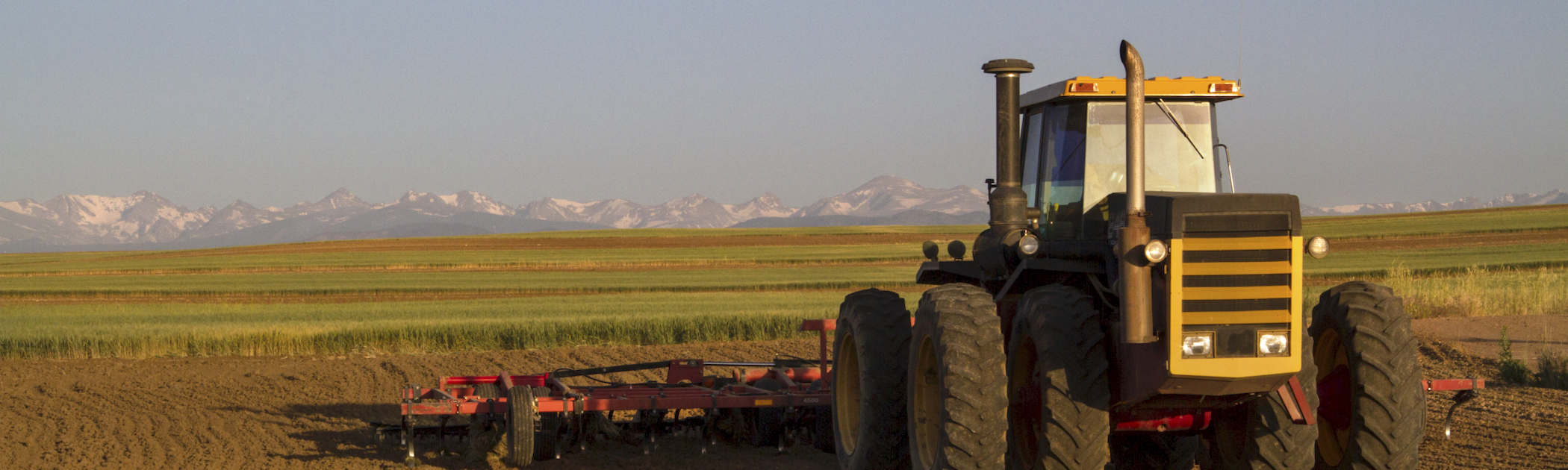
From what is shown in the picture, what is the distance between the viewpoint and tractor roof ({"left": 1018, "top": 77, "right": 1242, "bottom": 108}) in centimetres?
662

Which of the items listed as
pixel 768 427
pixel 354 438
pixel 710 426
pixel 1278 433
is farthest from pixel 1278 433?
pixel 354 438

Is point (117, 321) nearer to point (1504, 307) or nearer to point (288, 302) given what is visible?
point (288, 302)

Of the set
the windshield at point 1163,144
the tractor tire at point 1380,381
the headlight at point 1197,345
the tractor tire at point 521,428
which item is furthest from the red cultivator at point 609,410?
the headlight at point 1197,345

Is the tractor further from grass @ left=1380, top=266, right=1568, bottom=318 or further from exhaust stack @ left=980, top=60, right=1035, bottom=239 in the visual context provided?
grass @ left=1380, top=266, right=1568, bottom=318

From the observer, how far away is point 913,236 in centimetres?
7906

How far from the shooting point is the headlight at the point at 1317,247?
199 inches

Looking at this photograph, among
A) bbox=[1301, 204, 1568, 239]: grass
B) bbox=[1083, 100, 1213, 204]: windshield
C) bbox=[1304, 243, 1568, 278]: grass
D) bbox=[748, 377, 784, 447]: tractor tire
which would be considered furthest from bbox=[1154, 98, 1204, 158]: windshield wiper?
bbox=[1301, 204, 1568, 239]: grass

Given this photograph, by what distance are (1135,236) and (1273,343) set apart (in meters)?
0.73

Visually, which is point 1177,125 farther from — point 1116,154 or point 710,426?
point 710,426

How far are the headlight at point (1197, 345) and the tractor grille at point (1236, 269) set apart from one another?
54mm

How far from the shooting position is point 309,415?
11602 mm

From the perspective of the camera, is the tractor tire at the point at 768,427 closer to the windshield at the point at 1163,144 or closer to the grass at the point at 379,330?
the windshield at the point at 1163,144

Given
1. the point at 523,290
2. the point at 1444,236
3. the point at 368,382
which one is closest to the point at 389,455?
the point at 368,382

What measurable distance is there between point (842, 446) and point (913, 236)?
7192cm
